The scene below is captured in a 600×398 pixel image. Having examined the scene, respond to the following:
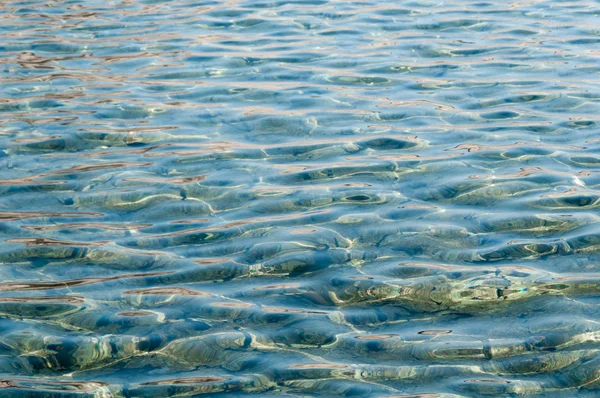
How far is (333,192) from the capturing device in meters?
4.41

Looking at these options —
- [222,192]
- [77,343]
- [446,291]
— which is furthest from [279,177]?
[77,343]

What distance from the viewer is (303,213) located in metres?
4.19

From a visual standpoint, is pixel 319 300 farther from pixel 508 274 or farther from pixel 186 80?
pixel 186 80

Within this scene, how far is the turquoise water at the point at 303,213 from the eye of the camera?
3.01 m

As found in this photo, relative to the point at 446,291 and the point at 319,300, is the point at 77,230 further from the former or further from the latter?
the point at 446,291

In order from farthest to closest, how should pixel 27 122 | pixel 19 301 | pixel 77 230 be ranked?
1. pixel 27 122
2. pixel 77 230
3. pixel 19 301

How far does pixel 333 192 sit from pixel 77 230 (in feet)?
4.09

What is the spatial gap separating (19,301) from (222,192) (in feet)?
4.38

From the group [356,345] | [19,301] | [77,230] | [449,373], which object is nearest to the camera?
[449,373]

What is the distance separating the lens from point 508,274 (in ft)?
11.6

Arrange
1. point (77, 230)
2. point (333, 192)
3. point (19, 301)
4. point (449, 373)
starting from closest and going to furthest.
A: 1. point (449, 373)
2. point (19, 301)
3. point (77, 230)
4. point (333, 192)

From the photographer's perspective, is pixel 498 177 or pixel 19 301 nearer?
pixel 19 301

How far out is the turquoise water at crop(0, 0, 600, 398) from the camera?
3008 mm

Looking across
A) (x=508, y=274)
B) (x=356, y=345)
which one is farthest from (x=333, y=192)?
(x=356, y=345)
